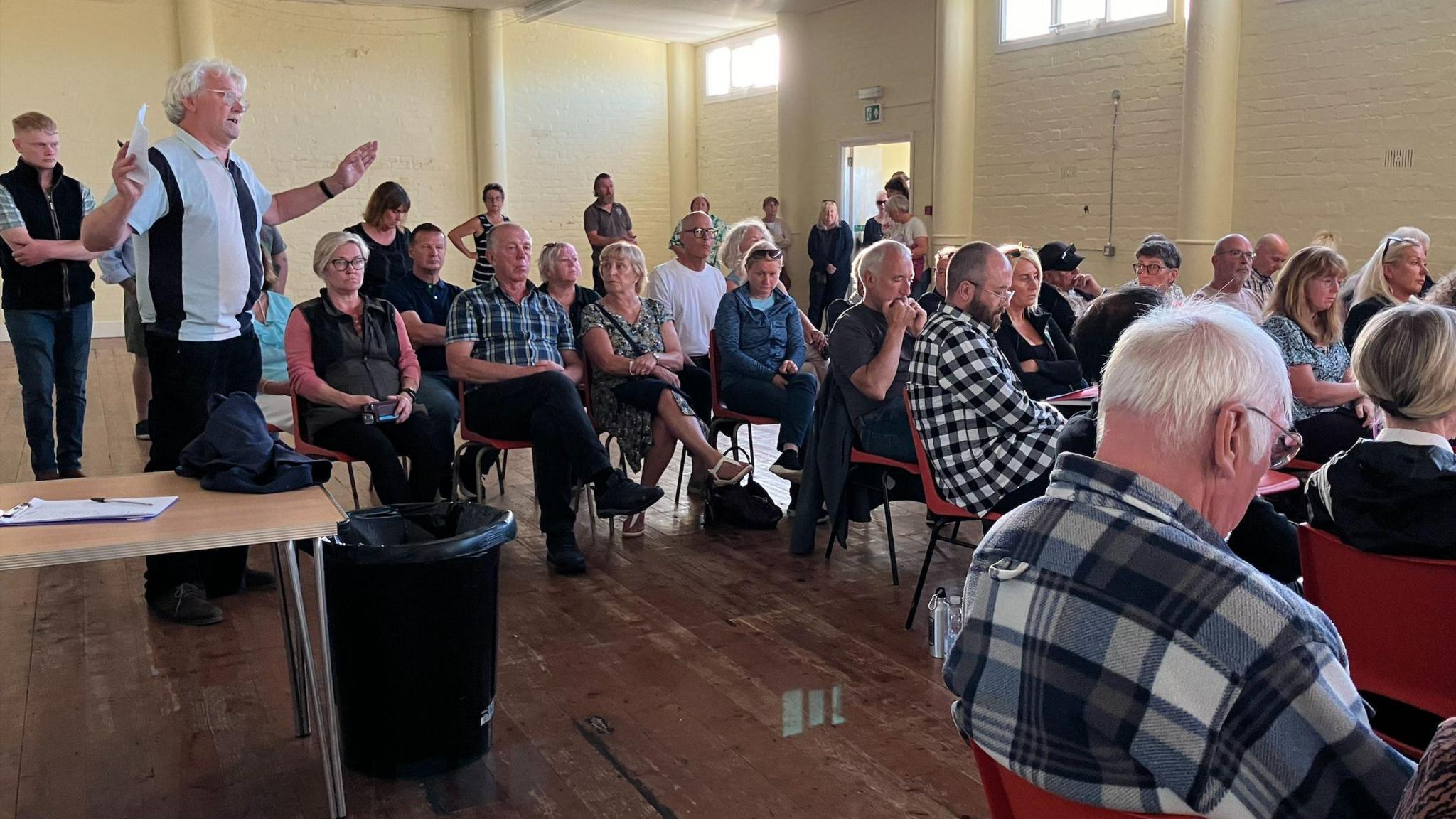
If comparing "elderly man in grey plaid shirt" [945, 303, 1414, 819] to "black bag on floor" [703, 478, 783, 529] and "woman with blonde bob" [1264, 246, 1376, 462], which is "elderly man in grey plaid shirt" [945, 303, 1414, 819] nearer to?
"woman with blonde bob" [1264, 246, 1376, 462]

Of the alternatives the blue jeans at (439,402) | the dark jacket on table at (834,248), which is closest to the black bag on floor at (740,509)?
the blue jeans at (439,402)

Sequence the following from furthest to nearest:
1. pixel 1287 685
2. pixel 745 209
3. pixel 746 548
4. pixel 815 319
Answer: pixel 745 209, pixel 815 319, pixel 746 548, pixel 1287 685

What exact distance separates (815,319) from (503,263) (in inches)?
326

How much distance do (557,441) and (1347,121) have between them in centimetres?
638

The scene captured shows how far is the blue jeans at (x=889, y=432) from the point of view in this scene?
3801 mm

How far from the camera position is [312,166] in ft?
45.1

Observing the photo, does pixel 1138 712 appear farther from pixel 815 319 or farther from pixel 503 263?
pixel 815 319

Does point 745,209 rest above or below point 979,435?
above

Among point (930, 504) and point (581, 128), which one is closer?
point (930, 504)

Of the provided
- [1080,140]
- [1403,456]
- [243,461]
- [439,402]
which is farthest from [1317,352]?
[1080,140]

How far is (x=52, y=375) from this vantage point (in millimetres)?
5184

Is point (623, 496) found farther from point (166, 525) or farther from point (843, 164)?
point (843, 164)

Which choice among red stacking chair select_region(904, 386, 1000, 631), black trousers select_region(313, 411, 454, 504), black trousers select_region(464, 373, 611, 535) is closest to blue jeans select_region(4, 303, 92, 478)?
black trousers select_region(313, 411, 454, 504)

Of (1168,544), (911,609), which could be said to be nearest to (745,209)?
(911,609)
